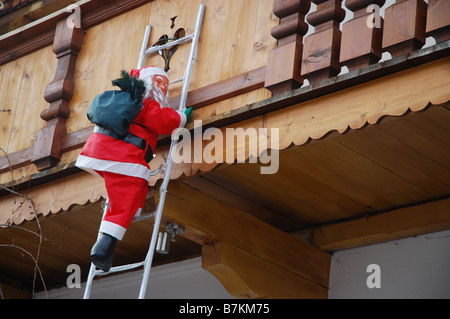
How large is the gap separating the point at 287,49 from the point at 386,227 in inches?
64.6

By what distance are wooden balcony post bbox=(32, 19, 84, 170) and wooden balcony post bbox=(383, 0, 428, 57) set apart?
2.59 m

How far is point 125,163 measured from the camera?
4699 millimetres

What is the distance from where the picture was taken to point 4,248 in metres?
6.84

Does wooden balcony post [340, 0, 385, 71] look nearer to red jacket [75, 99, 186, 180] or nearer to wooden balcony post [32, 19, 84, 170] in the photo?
red jacket [75, 99, 186, 180]

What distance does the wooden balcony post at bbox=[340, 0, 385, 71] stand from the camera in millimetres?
4176

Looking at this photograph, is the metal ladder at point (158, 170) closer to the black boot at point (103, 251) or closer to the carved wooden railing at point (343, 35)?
the black boot at point (103, 251)

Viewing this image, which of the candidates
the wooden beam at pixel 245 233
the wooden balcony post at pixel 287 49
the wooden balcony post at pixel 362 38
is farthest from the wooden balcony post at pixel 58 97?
the wooden balcony post at pixel 362 38

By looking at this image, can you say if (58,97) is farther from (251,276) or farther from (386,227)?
(386,227)

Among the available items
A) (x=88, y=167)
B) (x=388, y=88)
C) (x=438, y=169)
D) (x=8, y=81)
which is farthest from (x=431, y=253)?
(x=8, y=81)

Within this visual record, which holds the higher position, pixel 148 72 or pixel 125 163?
pixel 148 72

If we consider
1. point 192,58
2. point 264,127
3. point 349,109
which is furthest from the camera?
point 192,58

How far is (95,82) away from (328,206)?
187 cm

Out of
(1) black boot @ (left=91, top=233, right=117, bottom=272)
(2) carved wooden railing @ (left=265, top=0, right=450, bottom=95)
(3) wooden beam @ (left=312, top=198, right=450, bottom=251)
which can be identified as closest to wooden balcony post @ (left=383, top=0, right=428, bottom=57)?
(2) carved wooden railing @ (left=265, top=0, right=450, bottom=95)

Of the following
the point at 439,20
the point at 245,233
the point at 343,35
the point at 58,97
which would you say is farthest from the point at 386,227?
the point at 58,97
